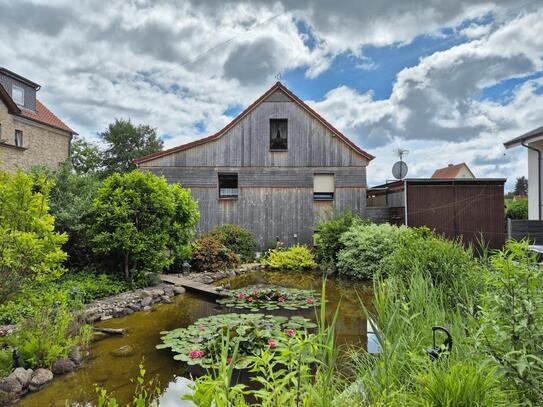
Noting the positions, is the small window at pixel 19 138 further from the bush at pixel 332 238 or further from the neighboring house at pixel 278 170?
the bush at pixel 332 238

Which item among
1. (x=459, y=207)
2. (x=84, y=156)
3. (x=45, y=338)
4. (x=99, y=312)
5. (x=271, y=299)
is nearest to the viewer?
(x=45, y=338)

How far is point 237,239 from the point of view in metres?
12.2

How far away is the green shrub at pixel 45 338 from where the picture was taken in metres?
3.81

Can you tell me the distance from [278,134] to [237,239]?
4.96m

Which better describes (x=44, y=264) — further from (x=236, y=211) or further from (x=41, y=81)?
(x=41, y=81)

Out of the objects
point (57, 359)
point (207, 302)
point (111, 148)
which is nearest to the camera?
point (57, 359)

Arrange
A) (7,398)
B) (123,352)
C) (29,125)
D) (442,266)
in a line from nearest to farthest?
1. (7,398)
2. (123,352)
3. (442,266)
4. (29,125)

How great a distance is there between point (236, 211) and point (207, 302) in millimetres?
6558

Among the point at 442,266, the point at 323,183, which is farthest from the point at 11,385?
the point at 323,183

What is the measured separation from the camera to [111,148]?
108ft

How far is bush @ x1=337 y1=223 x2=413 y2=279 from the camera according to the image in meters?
8.92

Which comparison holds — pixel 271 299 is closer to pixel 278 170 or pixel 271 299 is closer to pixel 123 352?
pixel 123 352

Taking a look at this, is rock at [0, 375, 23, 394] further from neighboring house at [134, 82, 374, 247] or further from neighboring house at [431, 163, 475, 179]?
neighboring house at [431, 163, 475, 179]

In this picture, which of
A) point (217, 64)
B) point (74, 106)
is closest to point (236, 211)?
point (217, 64)
